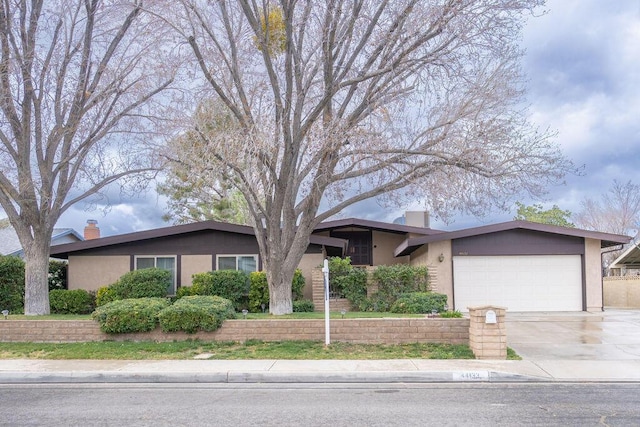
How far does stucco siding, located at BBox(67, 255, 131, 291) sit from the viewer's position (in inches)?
801

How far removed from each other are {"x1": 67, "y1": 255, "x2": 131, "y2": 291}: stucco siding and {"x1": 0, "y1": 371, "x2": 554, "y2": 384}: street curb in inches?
387

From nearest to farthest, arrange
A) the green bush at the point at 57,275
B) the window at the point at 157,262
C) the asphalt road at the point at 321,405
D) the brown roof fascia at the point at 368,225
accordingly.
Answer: the asphalt road at the point at 321,405, the window at the point at 157,262, the green bush at the point at 57,275, the brown roof fascia at the point at 368,225

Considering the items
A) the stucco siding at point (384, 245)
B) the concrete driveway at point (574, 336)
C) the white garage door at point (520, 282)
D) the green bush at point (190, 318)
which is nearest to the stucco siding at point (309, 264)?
the white garage door at point (520, 282)

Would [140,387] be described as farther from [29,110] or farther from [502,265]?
[502,265]

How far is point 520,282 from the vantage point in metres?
21.5

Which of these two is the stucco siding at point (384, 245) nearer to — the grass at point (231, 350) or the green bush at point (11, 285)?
the grass at point (231, 350)

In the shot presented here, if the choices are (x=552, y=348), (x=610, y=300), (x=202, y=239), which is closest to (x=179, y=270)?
(x=202, y=239)

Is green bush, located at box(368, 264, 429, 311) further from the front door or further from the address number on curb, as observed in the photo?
the address number on curb

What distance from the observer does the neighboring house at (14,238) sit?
2666 cm

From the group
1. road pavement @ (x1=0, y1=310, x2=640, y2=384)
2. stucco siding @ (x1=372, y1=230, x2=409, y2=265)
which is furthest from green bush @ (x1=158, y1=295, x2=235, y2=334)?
stucco siding @ (x1=372, y1=230, x2=409, y2=265)

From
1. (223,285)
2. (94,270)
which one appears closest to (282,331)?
(223,285)

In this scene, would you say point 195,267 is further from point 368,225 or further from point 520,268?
point 520,268

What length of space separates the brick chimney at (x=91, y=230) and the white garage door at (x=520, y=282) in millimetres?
20578

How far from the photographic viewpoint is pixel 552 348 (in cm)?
1308
